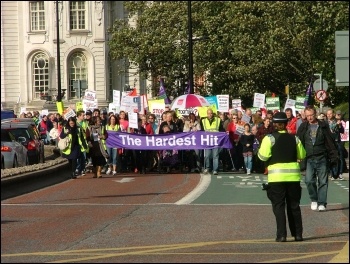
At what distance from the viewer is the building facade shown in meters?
76.1

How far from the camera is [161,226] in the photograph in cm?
1761

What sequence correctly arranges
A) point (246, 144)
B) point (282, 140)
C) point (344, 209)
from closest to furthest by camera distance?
1. point (282, 140)
2. point (344, 209)
3. point (246, 144)

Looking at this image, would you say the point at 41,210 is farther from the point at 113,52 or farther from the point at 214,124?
the point at 113,52

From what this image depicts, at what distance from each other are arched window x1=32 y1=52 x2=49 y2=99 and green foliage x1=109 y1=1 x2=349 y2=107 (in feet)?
73.9

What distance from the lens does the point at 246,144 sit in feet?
107

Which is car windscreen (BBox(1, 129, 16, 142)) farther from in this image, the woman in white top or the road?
the road

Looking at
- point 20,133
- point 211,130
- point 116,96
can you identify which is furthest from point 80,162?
point 116,96

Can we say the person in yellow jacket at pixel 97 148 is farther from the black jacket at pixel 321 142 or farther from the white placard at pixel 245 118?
the black jacket at pixel 321 142

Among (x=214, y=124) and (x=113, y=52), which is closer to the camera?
(x=214, y=124)

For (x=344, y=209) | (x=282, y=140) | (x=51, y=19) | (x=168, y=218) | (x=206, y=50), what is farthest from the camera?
(x=51, y=19)

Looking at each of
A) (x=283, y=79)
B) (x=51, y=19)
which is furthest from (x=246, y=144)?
(x=51, y=19)

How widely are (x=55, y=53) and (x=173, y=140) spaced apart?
46.4 meters

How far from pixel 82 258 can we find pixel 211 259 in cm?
139

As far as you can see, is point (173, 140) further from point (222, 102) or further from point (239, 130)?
point (222, 102)
